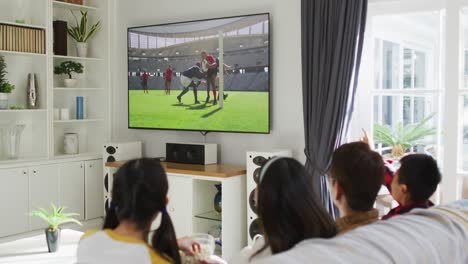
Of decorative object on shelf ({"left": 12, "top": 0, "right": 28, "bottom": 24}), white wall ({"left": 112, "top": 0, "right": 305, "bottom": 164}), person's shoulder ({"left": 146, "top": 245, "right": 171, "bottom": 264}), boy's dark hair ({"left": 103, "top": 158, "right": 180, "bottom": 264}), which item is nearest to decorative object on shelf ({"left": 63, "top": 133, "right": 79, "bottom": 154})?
white wall ({"left": 112, "top": 0, "right": 305, "bottom": 164})

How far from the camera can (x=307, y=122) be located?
482 centimetres

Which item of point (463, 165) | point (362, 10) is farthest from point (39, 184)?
point (463, 165)

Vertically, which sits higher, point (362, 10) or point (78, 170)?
point (362, 10)

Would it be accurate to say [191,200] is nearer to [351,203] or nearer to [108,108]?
[108,108]

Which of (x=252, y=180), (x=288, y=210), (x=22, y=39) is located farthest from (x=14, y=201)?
(x=288, y=210)

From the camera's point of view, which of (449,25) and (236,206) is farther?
(236,206)

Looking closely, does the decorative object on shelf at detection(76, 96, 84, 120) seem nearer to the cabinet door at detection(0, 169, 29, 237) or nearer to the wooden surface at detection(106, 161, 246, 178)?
the cabinet door at detection(0, 169, 29, 237)

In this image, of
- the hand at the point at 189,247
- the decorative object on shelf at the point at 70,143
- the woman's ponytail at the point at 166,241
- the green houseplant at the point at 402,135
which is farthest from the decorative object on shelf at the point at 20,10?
the woman's ponytail at the point at 166,241

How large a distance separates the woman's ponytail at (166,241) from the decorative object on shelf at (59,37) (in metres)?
4.44

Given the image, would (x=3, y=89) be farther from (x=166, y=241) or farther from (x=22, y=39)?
(x=166, y=241)

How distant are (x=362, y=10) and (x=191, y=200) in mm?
2094

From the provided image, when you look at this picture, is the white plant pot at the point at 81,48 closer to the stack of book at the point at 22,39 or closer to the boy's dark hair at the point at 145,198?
the stack of book at the point at 22,39

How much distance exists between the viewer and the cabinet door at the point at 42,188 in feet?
18.2

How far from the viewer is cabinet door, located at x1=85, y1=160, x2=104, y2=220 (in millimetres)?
6066
